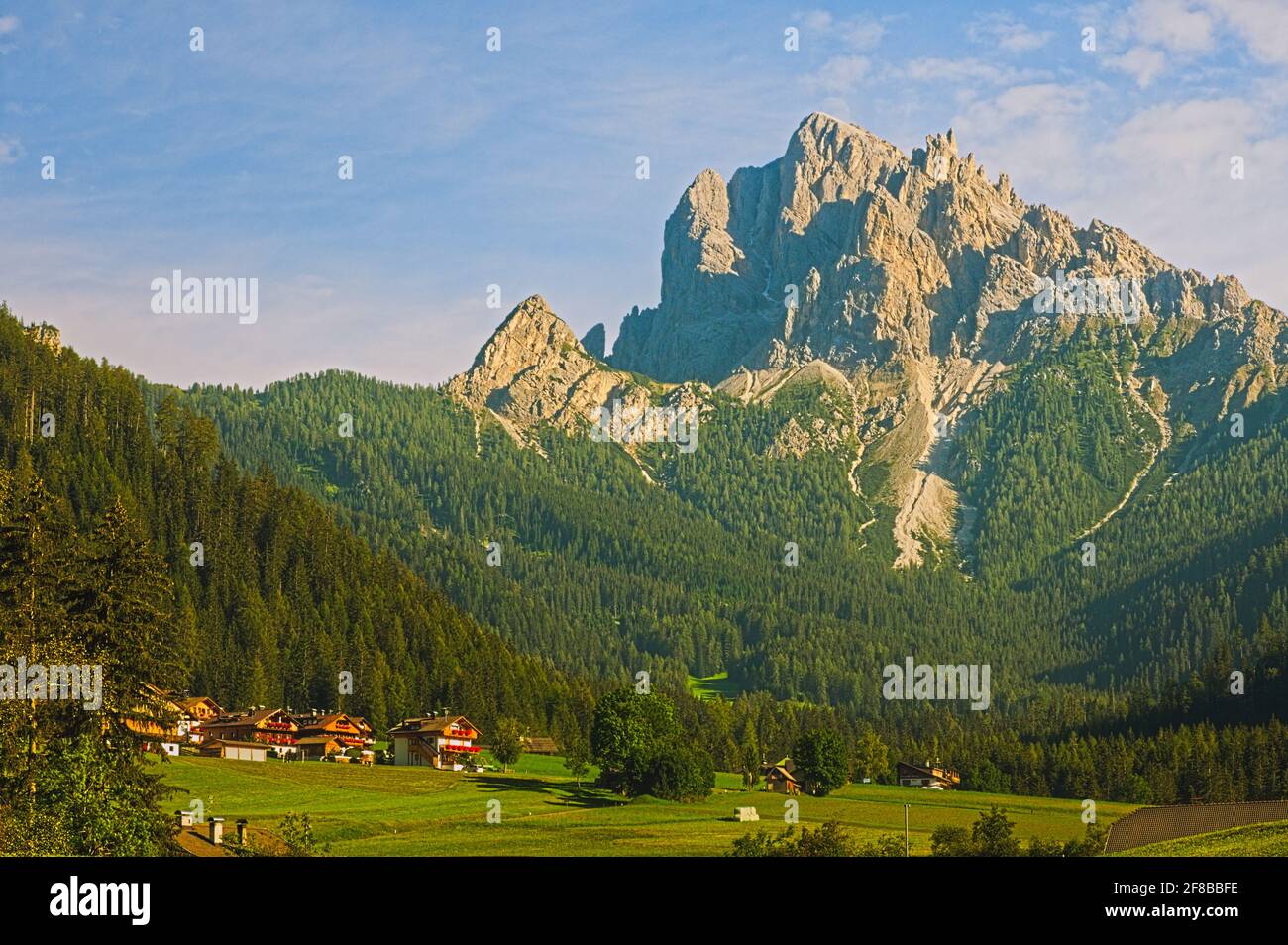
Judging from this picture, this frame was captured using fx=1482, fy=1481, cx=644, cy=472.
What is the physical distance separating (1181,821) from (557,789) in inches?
2164

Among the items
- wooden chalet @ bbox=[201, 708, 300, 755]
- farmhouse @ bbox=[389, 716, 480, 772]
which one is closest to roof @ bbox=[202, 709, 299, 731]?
wooden chalet @ bbox=[201, 708, 300, 755]

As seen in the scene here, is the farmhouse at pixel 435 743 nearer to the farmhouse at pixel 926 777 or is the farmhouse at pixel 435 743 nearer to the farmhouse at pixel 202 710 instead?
the farmhouse at pixel 202 710

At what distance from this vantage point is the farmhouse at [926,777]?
183 metres

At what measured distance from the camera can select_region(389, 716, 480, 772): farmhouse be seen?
159000mm

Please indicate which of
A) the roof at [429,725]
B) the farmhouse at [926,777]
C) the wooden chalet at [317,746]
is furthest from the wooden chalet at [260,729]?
the farmhouse at [926,777]

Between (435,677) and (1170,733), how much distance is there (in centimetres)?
9337

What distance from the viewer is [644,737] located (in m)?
140

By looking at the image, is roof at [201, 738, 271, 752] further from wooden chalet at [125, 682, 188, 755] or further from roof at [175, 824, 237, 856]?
roof at [175, 824, 237, 856]

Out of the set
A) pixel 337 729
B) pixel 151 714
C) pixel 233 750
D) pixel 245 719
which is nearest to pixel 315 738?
pixel 337 729

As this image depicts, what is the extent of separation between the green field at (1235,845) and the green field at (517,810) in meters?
13.4
